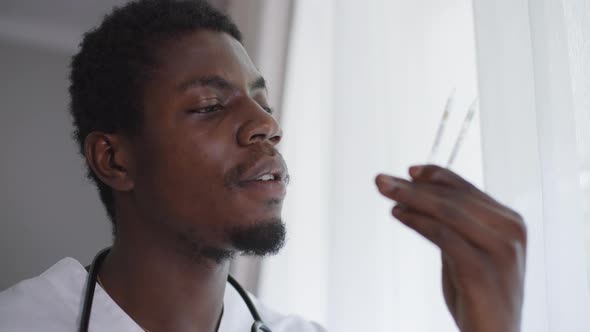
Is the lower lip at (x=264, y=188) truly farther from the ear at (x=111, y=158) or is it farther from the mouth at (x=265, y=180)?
the ear at (x=111, y=158)

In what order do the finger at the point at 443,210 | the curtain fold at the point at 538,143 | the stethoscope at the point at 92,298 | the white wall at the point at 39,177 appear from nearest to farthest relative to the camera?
the finger at the point at 443,210 → the curtain fold at the point at 538,143 → the stethoscope at the point at 92,298 → the white wall at the point at 39,177

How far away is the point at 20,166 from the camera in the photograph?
4.86 feet

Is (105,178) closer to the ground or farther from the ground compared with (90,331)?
farther from the ground

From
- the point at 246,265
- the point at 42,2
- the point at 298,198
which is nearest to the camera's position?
the point at 298,198

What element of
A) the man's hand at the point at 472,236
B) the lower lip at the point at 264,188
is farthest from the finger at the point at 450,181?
the lower lip at the point at 264,188

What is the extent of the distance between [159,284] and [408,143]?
1.75 ft

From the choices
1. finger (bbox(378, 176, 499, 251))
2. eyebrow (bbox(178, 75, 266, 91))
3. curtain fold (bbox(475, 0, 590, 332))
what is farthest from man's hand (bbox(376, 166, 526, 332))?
eyebrow (bbox(178, 75, 266, 91))

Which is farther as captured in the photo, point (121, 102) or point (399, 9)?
point (399, 9)

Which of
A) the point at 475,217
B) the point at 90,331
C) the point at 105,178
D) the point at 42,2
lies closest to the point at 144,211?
the point at 105,178

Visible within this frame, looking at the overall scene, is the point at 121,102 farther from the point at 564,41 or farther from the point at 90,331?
the point at 564,41

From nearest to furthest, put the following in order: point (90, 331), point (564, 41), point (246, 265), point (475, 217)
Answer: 1. point (475, 217)
2. point (564, 41)
3. point (90, 331)
4. point (246, 265)

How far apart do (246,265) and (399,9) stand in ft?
2.36

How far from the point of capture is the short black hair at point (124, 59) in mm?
942

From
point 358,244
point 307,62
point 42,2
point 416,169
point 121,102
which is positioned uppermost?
point 42,2
